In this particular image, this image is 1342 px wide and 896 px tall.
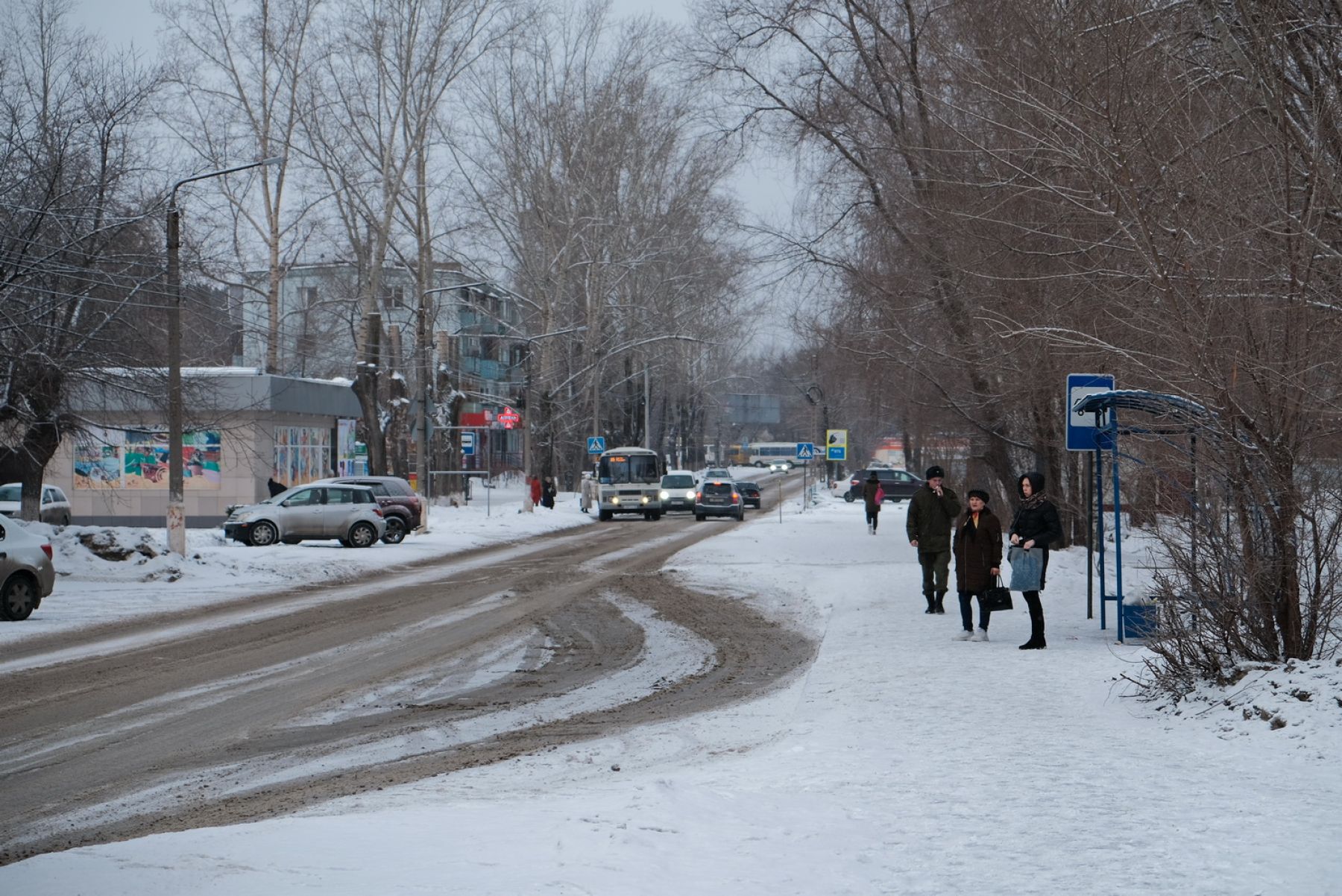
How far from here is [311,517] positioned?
117 ft

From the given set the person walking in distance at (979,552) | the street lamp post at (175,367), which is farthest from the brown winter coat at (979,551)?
the street lamp post at (175,367)

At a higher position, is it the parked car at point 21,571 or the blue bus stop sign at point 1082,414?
the blue bus stop sign at point 1082,414

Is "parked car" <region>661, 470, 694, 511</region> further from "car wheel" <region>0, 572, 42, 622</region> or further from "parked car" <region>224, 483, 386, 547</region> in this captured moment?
"car wheel" <region>0, 572, 42, 622</region>

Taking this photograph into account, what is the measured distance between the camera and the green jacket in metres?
18.5

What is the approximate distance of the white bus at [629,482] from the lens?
185 ft

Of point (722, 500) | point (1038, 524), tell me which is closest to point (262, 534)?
point (722, 500)

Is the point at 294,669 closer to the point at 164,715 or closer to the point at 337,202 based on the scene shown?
the point at 164,715

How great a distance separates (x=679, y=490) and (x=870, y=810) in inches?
2093

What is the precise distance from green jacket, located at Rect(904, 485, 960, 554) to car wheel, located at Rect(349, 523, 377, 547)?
2025cm

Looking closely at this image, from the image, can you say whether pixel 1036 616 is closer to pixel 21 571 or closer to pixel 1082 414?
pixel 1082 414

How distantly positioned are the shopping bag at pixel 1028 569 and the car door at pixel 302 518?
→ 2381 cm

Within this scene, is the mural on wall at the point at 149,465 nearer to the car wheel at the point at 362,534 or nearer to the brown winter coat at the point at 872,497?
the car wheel at the point at 362,534

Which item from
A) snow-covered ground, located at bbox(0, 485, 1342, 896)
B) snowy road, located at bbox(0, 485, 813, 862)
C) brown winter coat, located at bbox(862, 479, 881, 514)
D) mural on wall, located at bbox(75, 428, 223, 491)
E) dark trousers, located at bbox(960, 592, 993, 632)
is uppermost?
mural on wall, located at bbox(75, 428, 223, 491)

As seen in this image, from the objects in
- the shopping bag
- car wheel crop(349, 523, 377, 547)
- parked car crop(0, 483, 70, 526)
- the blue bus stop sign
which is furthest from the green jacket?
parked car crop(0, 483, 70, 526)
